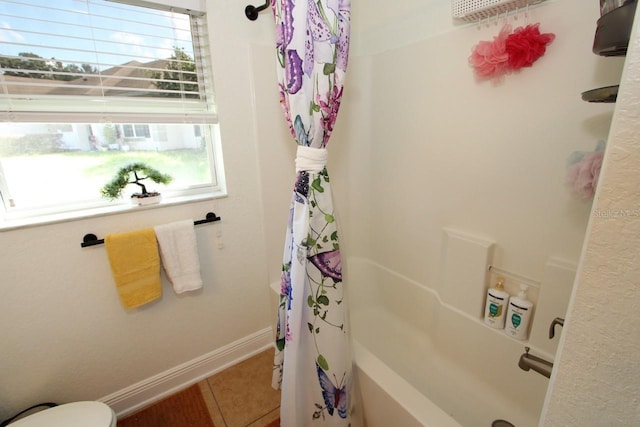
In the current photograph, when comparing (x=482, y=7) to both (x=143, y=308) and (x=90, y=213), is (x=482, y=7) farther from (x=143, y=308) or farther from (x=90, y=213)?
(x=143, y=308)

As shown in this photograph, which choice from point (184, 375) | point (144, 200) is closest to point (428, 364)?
point (184, 375)

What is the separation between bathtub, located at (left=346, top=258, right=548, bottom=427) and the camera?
39.3 inches

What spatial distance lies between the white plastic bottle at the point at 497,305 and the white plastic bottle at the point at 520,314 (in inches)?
1.2

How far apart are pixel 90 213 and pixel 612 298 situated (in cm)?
157

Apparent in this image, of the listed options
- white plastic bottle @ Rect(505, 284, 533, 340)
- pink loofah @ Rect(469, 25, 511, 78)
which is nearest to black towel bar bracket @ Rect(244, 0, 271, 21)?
pink loofah @ Rect(469, 25, 511, 78)

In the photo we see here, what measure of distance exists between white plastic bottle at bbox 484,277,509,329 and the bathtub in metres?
0.05

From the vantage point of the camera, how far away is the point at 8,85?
939mm

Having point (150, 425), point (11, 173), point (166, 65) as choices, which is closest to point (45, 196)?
point (11, 173)

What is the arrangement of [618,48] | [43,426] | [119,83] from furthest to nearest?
[119,83], [43,426], [618,48]

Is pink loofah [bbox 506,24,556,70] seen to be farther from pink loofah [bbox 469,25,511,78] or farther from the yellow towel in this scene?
the yellow towel

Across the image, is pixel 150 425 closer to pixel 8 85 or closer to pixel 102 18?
pixel 8 85

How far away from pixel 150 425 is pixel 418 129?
2081mm

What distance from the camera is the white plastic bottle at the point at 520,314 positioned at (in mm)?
1127

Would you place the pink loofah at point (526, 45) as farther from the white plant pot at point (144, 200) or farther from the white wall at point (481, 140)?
the white plant pot at point (144, 200)
